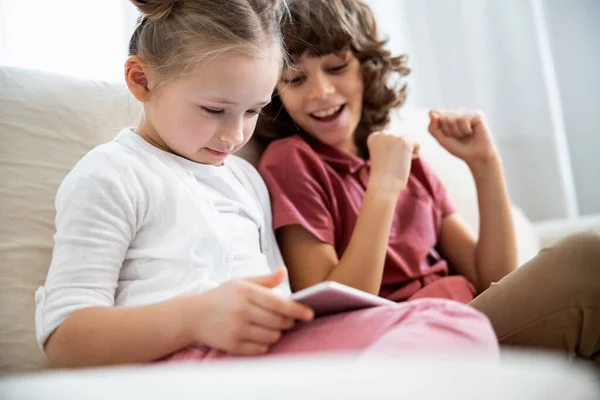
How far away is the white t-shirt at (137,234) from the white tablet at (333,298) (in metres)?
0.21

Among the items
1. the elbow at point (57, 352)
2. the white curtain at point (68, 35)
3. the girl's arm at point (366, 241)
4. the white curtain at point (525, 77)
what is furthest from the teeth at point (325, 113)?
the white curtain at point (525, 77)

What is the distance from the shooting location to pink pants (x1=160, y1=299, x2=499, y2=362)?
26.3 inches

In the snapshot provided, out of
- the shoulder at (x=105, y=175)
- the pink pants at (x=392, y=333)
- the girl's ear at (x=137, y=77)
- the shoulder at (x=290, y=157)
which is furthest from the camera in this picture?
the shoulder at (x=290, y=157)

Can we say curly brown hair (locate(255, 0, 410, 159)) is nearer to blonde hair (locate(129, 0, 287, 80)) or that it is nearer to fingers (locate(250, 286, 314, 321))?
blonde hair (locate(129, 0, 287, 80))

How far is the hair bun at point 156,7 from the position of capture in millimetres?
961

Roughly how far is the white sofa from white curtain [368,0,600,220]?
47.8 inches

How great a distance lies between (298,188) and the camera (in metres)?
1.23

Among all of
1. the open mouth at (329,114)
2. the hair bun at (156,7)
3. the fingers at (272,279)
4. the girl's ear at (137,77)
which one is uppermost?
the hair bun at (156,7)

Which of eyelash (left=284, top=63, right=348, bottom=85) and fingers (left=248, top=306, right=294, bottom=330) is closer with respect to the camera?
fingers (left=248, top=306, right=294, bottom=330)

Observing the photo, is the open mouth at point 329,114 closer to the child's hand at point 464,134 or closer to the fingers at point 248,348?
the child's hand at point 464,134

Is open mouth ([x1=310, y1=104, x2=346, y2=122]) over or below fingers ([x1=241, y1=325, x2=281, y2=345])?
over

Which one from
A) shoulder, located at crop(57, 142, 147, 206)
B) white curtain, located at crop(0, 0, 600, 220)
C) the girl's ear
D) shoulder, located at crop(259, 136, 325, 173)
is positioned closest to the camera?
shoulder, located at crop(57, 142, 147, 206)

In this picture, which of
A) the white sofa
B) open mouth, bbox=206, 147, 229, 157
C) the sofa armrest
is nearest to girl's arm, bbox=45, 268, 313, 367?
the white sofa

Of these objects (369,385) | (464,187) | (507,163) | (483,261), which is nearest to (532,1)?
(507,163)
